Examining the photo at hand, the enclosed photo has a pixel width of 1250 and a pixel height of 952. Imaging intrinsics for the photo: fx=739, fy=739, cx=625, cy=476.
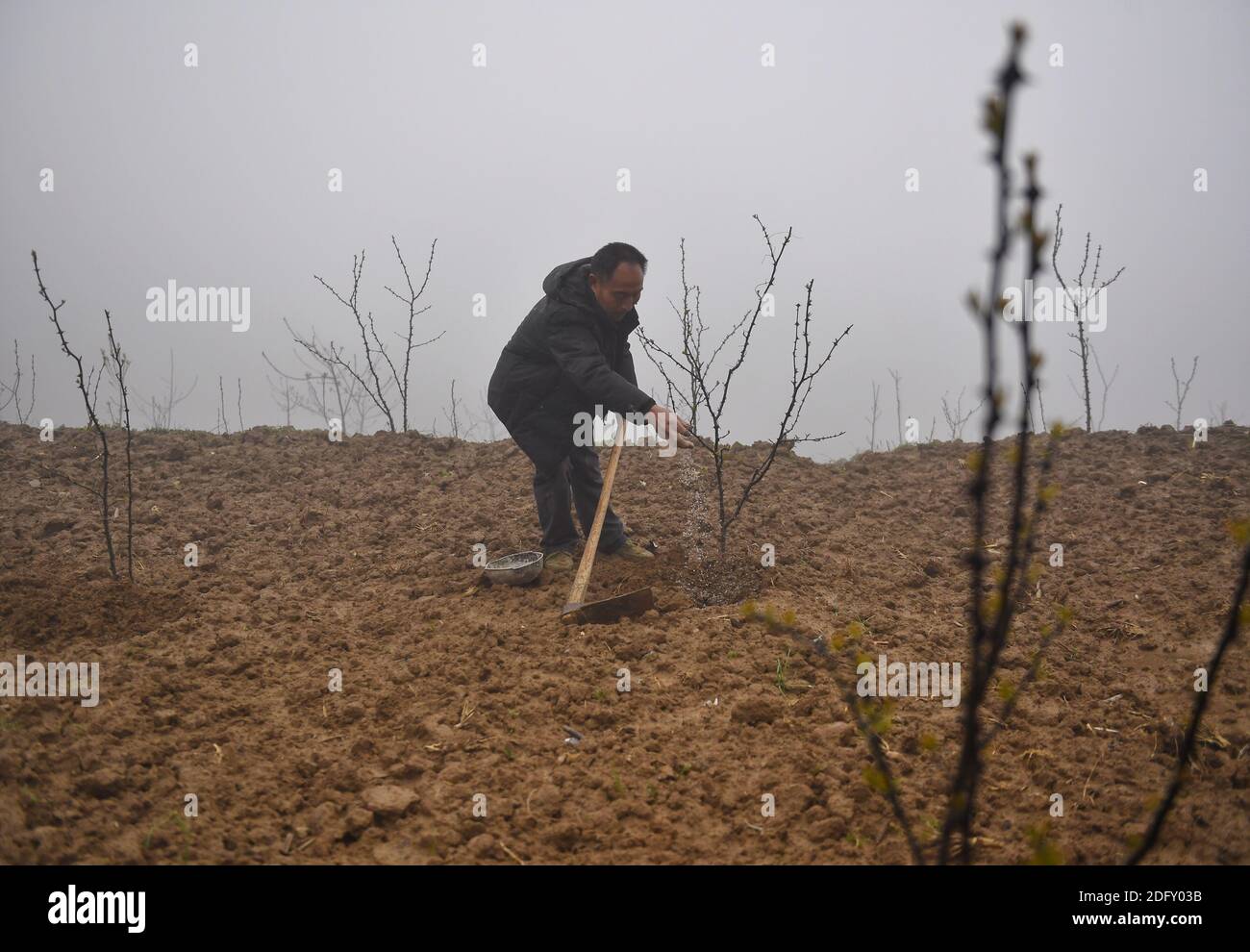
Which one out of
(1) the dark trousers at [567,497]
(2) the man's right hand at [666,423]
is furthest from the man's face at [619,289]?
(1) the dark trousers at [567,497]

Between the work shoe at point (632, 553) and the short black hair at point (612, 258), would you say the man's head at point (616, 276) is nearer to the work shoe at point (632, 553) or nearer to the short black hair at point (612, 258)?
the short black hair at point (612, 258)

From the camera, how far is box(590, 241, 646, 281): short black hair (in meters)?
3.97

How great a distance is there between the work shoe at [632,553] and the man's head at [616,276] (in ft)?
4.62

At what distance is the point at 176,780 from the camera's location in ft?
8.12

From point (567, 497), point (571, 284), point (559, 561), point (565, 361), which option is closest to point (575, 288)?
point (571, 284)

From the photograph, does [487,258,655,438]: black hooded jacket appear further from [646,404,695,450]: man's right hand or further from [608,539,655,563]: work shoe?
[608,539,655,563]: work shoe

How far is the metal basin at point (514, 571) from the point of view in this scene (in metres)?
4.16

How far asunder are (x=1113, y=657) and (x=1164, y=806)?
2.33 meters

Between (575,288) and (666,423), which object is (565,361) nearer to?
(575,288)

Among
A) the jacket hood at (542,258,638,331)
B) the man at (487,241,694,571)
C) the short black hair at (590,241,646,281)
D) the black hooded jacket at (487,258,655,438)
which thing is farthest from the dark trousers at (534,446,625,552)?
the short black hair at (590,241,646,281)

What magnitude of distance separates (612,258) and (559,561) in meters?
1.78

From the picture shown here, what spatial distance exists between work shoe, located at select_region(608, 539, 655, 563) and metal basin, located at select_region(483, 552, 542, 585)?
1.72 feet
